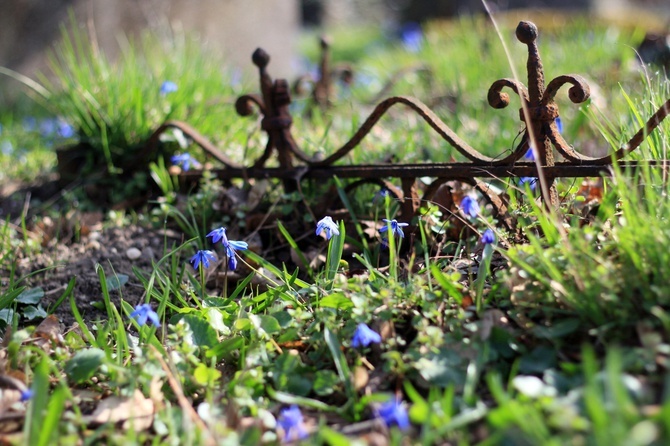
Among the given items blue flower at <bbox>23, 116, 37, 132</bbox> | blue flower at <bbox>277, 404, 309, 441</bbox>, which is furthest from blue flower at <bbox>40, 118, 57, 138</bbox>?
blue flower at <bbox>277, 404, 309, 441</bbox>

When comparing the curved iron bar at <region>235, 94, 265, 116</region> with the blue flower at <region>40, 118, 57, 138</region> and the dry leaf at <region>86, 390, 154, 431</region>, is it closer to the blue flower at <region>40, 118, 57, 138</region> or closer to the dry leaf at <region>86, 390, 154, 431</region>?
the dry leaf at <region>86, 390, 154, 431</region>

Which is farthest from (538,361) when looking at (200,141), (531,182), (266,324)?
(200,141)

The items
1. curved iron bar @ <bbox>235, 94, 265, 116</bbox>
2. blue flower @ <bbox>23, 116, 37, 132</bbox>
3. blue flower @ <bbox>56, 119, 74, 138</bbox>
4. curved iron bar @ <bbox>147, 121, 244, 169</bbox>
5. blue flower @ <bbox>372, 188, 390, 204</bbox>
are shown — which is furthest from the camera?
blue flower @ <bbox>23, 116, 37, 132</bbox>

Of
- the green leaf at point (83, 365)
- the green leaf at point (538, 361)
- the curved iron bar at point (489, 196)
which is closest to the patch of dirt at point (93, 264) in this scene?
the green leaf at point (83, 365)

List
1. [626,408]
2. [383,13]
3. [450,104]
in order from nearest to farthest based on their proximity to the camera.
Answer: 1. [626,408]
2. [450,104]
3. [383,13]

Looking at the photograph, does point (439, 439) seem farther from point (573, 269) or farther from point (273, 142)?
point (273, 142)

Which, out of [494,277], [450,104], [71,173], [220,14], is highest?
[220,14]

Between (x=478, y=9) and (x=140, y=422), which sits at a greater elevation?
(x=478, y=9)

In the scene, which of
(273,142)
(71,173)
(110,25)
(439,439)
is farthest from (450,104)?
(439,439)
